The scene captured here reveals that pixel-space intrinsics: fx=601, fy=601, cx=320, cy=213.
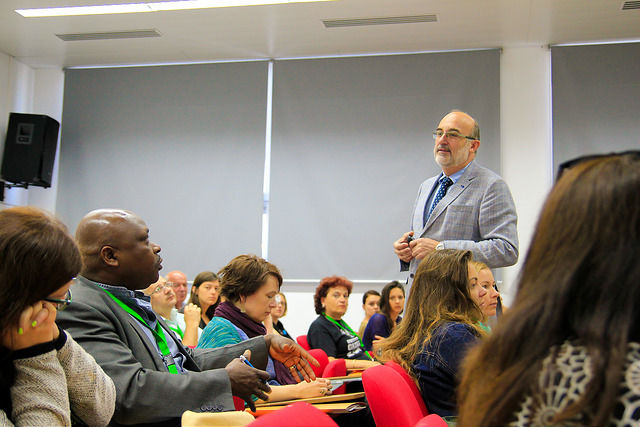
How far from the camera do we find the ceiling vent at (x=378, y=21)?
5457mm

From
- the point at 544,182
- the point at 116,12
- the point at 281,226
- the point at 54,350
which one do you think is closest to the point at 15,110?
the point at 116,12

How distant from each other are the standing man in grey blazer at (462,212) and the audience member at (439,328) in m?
0.26

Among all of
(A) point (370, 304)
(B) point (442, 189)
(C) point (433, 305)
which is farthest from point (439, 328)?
(A) point (370, 304)

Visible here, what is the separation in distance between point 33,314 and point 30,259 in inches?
4.2

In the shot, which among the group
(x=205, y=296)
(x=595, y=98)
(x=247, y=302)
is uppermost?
(x=595, y=98)

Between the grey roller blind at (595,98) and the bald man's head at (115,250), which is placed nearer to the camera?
the bald man's head at (115,250)

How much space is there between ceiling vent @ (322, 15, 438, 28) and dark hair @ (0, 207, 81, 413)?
476 centimetres

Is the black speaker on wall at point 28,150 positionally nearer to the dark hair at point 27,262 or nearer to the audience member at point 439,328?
the audience member at point 439,328

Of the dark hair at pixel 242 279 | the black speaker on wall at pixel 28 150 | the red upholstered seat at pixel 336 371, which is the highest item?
the black speaker on wall at pixel 28 150

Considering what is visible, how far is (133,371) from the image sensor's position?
60.8 inches

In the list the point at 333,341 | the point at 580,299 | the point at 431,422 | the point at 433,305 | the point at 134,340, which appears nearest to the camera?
the point at 580,299

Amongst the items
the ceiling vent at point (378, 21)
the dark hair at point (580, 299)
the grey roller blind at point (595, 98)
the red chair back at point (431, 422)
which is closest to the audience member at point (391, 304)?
the grey roller blind at point (595, 98)

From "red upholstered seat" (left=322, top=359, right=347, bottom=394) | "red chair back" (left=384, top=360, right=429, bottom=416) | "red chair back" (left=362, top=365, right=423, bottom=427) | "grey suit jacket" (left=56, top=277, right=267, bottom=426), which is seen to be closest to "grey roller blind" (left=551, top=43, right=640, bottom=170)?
"red upholstered seat" (left=322, top=359, right=347, bottom=394)

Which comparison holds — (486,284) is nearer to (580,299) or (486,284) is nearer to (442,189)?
(442,189)
